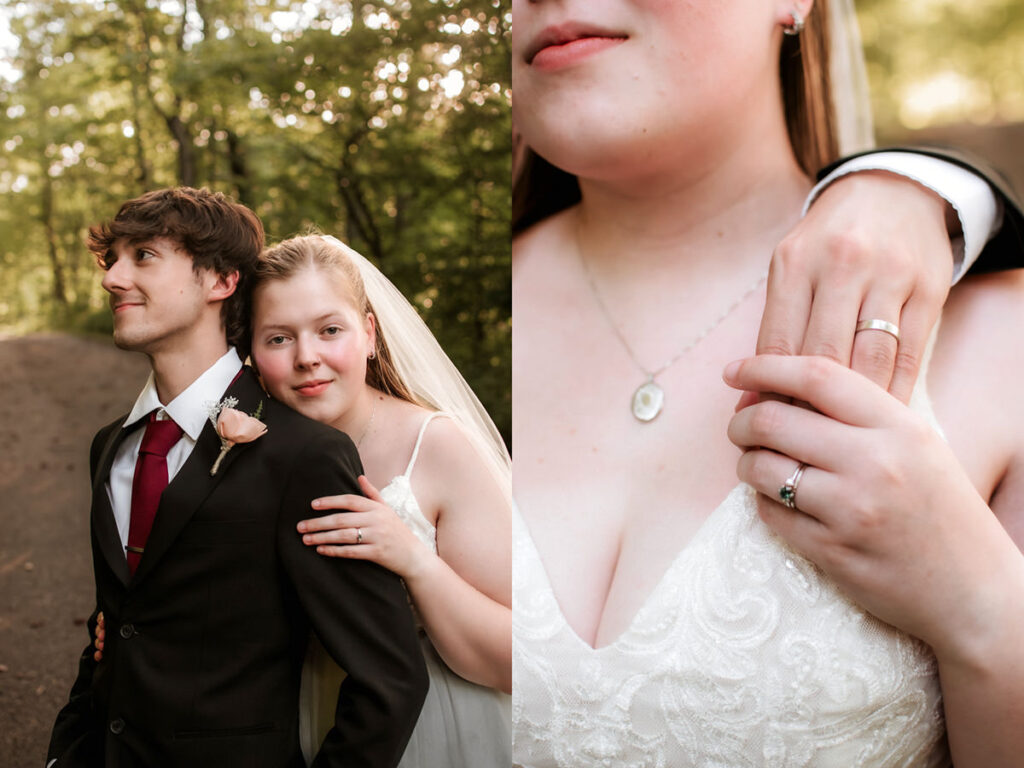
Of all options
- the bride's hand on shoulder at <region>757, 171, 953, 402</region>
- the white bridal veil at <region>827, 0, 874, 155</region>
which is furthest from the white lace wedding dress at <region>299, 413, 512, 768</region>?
the white bridal veil at <region>827, 0, 874, 155</region>

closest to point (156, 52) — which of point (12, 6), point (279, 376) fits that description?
point (12, 6)

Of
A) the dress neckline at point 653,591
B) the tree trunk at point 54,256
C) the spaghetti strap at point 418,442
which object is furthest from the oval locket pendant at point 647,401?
the tree trunk at point 54,256

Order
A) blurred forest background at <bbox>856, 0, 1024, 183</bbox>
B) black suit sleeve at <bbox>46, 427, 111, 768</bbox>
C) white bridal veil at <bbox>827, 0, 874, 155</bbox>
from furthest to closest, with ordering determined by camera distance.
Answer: blurred forest background at <bbox>856, 0, 1024, 183</bbox> → white bridal veil at <bbox>827, 0, 874, 155</bbox> → black suit sleeve at <bbox>46, 427, 111, 768</bbox>

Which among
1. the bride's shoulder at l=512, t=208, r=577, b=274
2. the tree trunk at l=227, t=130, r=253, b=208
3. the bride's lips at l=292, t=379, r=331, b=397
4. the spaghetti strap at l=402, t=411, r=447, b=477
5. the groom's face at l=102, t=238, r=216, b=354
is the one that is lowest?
the spaghetti strap at l=402, t=411, r=447, b=477

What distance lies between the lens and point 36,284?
0.91 meters

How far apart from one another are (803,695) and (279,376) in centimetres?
71

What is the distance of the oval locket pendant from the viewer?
1020mm

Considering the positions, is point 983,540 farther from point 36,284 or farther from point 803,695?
point 36,284

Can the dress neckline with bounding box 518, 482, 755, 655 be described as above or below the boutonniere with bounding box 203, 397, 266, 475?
below

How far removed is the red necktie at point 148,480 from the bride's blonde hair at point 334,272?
0.63 feet

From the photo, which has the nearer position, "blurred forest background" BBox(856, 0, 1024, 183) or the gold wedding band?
the gold wedding band

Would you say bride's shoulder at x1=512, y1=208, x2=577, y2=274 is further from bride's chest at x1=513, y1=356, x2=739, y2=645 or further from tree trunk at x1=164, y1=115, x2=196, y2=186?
tree trunk at x1=164, y1=115, x2=196, y2=186

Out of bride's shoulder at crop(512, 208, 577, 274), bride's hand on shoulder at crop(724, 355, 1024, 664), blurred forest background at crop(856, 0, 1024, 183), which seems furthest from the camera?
blurred forest background at crop(856, 0, 1024, 183)

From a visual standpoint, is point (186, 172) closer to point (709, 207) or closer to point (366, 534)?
point (366, 534)
